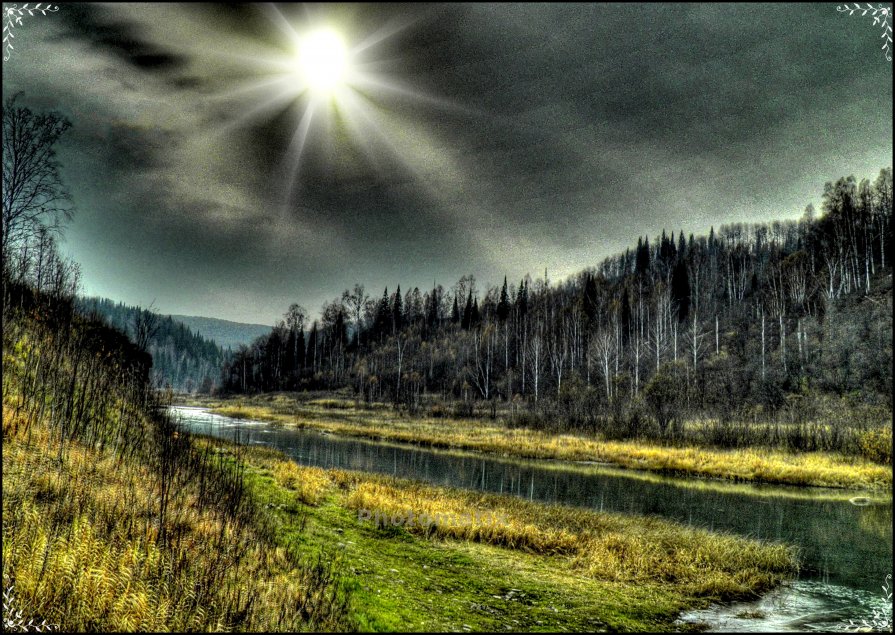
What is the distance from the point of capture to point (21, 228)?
1518 centimetres

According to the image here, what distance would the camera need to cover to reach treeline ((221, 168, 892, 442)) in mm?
38750

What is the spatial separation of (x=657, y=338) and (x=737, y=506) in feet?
132

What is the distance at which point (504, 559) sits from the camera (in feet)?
38.1

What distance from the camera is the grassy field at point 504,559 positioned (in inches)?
308

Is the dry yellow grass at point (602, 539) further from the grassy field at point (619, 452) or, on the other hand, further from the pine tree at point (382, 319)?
the pine tree at point (382, 319)

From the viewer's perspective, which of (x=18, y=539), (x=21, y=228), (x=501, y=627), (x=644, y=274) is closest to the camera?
(x=18, y=539)

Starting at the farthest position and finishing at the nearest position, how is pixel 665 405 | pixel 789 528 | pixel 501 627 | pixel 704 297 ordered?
pixel 704 297
pixel 665 405
pixel 789 528
pixel 501 627

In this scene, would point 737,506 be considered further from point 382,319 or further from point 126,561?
point 382,319

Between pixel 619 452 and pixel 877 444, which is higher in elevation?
pixel 877 444

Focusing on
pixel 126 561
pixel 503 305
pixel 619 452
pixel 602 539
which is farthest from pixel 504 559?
pixel 503 305

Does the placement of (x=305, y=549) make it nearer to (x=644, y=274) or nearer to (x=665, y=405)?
(x=665, y=405)

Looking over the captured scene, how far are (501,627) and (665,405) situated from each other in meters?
34.2

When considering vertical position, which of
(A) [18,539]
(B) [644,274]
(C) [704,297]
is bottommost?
(A) [18,539]

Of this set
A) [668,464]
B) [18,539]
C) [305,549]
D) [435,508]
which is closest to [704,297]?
[668,464]
